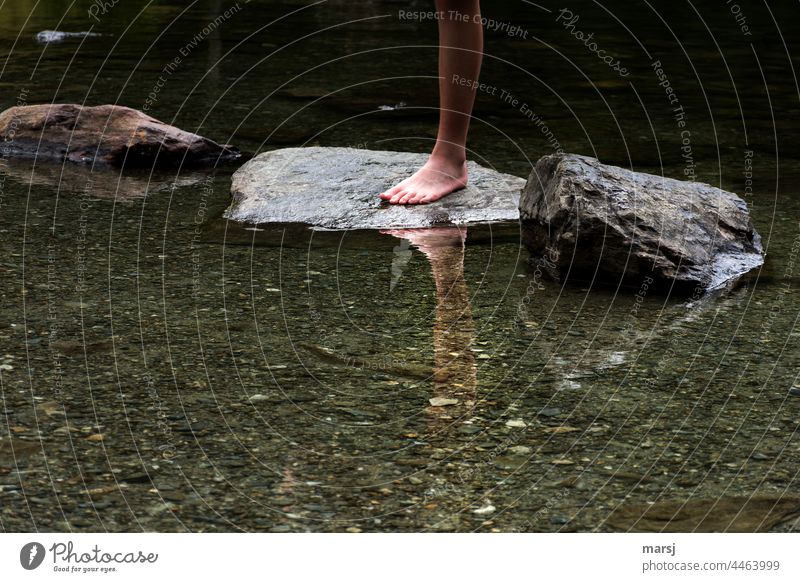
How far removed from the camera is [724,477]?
2.32 m

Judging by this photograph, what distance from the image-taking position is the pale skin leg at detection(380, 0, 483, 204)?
165 inches

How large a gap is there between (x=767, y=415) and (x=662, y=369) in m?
0.35

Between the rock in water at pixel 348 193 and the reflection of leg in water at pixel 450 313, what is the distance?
0.14 metres

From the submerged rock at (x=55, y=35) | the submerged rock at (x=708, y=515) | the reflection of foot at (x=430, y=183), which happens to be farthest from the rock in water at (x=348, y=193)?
the submerged rock at (x=55, y=35)

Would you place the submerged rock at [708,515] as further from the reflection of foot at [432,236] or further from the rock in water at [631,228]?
the reflection of foot at [432,236]

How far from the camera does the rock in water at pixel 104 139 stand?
5.23 meters

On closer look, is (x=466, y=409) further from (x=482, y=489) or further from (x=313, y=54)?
(x=313, y=54)

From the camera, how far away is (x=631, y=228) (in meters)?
3.59

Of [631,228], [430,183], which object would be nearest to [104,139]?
[430,183]
